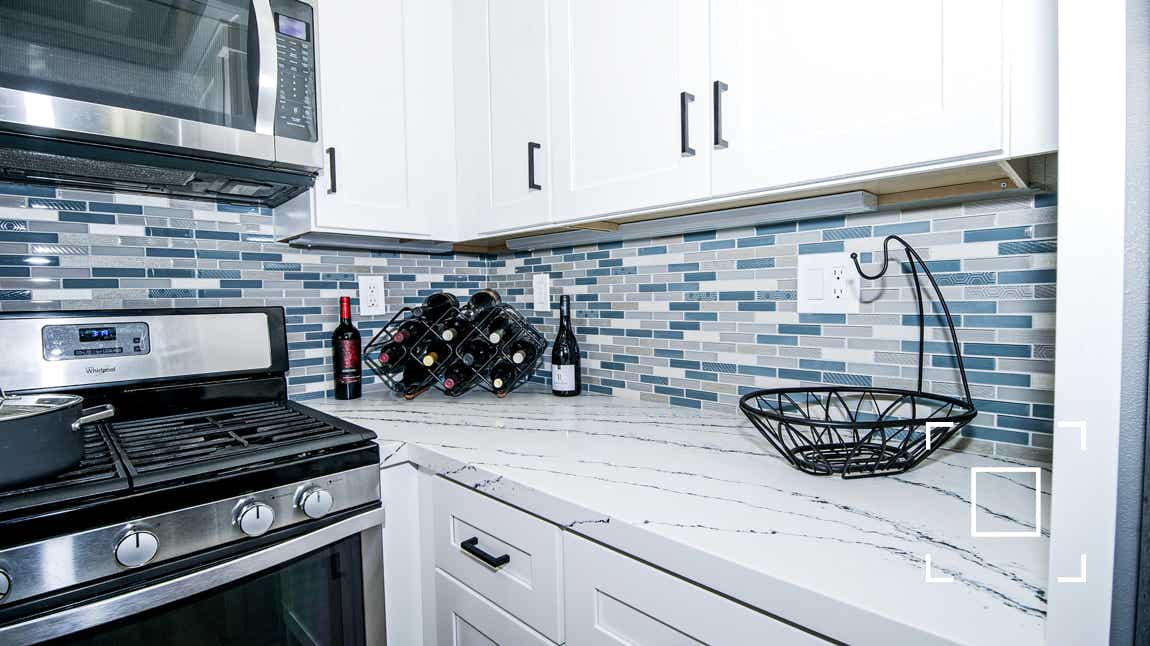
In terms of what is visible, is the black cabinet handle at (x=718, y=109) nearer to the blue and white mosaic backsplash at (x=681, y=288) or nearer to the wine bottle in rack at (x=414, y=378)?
the blue and white mosaic backsplash at (x=681, y=288)

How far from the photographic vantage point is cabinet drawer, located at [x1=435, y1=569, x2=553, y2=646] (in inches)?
38.1

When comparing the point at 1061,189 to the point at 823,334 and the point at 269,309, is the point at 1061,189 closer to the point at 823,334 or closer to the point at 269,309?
the point at 823,334

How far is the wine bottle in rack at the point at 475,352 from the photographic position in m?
1.75

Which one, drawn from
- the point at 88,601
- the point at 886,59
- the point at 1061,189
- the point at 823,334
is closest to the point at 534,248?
the point at 823,334

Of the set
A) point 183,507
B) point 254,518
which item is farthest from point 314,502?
point 183,507

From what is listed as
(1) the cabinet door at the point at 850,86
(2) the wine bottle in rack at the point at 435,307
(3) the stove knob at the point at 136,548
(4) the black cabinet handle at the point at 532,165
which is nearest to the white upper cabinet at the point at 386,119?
(2) the wine bottle in rack at the point at 435,307

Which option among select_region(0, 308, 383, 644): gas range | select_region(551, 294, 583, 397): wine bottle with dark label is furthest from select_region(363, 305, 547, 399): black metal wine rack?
select_region(0, 308, 383, 644): gas range

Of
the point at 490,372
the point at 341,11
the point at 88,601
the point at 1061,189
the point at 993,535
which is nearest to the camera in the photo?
the point at 1061,189

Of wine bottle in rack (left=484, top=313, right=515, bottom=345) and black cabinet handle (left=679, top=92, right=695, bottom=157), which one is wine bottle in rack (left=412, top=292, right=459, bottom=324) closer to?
wine bottle in rack (left=484, top=313, right=515, bottom=345)

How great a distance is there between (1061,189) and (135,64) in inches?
61.7

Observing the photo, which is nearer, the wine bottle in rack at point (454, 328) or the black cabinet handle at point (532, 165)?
the black cabinet handle at point (532, 165)

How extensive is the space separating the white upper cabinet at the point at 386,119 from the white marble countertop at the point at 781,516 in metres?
0.63

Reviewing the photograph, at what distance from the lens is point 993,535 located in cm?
68

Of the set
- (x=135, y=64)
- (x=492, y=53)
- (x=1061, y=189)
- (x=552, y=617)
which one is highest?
(x=492, y=53)
